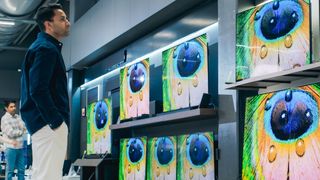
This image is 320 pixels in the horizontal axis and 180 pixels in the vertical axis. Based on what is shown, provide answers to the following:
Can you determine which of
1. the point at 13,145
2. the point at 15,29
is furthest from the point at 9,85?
the point at 13,145

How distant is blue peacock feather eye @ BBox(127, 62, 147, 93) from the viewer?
5.91 meters

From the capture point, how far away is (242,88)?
3.88 m

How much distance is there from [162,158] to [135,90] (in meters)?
1.03

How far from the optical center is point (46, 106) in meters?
2.72

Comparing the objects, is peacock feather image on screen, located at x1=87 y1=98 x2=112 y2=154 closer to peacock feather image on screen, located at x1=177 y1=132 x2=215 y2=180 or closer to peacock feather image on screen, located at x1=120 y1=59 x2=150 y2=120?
peacock feather image on screen, located at x1=120 y1=59 x2=150 y2=120

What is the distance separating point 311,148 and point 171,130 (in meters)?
2.85

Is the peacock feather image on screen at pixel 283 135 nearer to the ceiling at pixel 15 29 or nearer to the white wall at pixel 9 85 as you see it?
the ceiling at pixel 15 29

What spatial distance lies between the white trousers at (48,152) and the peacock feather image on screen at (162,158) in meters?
2.46

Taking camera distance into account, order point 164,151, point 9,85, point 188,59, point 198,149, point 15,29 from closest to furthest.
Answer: point 198,149, point 188,59, point 164,151, point 15,29, point 9,85

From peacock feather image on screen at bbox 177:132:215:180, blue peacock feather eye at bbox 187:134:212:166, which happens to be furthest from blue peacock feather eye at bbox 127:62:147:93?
blue peacock feather eye at bbox 187:134:212:166

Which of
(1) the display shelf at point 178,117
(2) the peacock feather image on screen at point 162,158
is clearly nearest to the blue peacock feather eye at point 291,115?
(1) the display shelf at point 178,117

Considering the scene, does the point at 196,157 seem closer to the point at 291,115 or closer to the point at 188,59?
the point at 188,59

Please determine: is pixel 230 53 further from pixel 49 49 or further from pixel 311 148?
pixel 49 49

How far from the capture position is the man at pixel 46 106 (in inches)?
107
